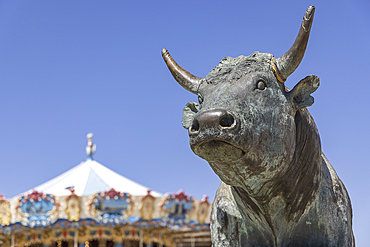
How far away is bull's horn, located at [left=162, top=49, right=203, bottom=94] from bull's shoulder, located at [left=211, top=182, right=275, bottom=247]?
645mm

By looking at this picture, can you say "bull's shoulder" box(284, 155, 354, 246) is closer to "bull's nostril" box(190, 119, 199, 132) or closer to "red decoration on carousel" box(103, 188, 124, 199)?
"bull's nostril" box(190, 119, 199, 132)

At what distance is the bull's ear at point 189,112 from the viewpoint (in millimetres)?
2487

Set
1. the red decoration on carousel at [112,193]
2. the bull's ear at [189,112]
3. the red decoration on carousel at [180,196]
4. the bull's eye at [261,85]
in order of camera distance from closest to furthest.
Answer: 1. the bull's eye at [261,85]
2. the bull's ear at [189,112]
3. the red decoration on carousel at [112,193]
4. the red decoration on carousel at [180,196]

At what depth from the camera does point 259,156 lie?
2197 millimetres

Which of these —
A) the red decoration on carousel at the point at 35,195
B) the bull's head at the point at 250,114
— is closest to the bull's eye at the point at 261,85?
the bull's head at the point at 250,114

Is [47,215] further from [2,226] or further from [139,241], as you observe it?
[139,241]

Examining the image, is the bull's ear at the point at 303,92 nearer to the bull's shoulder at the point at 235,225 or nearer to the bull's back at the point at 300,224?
the bull's back at the point at 300,224

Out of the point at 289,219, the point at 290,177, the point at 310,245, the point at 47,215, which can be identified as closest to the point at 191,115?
the point at 290,177

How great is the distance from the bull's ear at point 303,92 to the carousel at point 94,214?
38.4ft

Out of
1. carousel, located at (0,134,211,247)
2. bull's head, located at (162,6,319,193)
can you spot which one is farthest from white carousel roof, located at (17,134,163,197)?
A: bull's head, located at (162,6,319,193)

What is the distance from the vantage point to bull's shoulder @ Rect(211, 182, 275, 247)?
2.64 m

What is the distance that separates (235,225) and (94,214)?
38.4ft

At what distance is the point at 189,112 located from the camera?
253cm

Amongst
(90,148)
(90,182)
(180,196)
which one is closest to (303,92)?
(180,196)
